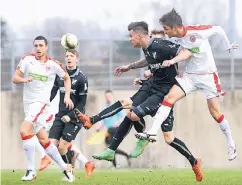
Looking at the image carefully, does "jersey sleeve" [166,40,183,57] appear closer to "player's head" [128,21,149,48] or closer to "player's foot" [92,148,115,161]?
"player's head" [128,21,149,48]

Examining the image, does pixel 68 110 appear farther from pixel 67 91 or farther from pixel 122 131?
pixel 122 131

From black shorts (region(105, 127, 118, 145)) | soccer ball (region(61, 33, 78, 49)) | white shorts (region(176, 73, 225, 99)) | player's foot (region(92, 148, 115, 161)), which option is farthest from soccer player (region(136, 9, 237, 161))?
black shorts (region(105, 127, 118, 145))

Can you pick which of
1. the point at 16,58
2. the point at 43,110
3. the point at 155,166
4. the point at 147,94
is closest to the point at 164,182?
the point at 147,94

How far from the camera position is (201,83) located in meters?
16.4

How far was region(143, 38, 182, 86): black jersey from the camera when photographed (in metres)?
16.2

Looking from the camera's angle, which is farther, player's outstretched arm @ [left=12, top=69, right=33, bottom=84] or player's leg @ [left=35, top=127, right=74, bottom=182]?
player's leg @ [left=35, top=127, right=74, bottom=182]

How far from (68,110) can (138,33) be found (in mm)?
2953

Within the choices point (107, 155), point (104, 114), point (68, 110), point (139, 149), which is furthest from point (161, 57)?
point (68, 110)

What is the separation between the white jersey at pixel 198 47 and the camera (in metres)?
16.1

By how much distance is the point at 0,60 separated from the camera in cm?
2923

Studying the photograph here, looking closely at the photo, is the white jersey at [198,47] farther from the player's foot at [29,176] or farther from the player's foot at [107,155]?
the player's foot at [29,176]

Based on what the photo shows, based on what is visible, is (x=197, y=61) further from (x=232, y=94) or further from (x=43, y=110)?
(x=232, y=94)

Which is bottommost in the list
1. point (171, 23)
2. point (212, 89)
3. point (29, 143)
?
point (29, 143)

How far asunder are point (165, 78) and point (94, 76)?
12796 mm
